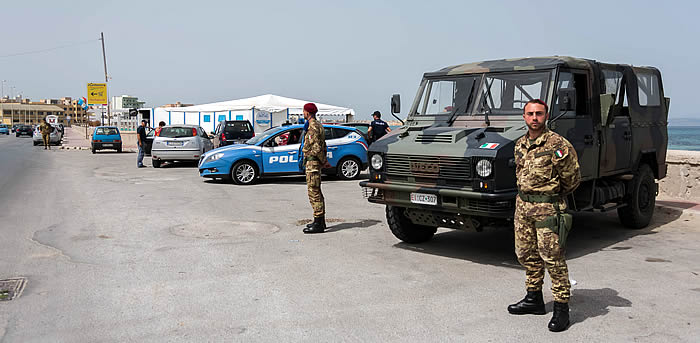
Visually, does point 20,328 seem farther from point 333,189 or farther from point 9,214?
point 333,189

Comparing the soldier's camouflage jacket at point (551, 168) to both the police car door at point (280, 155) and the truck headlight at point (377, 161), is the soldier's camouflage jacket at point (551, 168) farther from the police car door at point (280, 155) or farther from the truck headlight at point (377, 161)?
the police car door at point (280, 155)

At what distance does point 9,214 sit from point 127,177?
7.15 meters

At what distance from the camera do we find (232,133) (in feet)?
85.7

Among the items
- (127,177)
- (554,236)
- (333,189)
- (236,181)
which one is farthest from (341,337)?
(127,177)

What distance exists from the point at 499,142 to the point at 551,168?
6.27ft

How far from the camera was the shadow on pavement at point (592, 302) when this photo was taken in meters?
5.20

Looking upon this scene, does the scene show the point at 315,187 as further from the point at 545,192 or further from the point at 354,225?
the point at 545,192

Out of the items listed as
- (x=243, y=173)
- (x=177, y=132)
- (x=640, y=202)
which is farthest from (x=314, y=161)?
(x=177, y=132)

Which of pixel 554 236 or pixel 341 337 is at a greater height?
pixel 554 236

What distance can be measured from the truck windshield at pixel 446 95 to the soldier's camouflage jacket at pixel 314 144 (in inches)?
54.6

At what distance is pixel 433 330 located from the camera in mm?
4793

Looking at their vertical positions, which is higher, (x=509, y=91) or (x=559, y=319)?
(x=509, y=91)

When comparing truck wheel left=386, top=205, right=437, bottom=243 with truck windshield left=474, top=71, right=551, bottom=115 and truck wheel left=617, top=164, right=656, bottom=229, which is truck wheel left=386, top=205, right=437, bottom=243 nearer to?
A: truck windshield left=474, top=71, right=551, bottom=115

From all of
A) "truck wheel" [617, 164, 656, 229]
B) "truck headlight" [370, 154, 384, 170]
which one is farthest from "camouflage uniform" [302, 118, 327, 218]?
"truck wheel" [617, 164, 656, 229]
